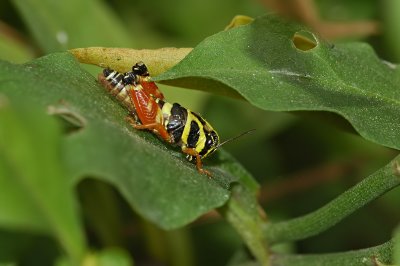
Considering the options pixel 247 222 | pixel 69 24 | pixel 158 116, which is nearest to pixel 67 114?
pixel 158 116

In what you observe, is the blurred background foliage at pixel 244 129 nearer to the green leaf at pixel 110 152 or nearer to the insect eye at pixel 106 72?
the insect eye at pixel 106 72

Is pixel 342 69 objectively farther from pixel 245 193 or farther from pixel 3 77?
pixel 3 77

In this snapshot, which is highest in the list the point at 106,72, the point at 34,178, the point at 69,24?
the point at 69,24

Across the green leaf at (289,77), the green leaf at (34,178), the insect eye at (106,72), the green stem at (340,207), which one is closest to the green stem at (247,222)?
the green stem at (340,207)

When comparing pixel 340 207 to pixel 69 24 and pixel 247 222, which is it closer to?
pixel 247 222

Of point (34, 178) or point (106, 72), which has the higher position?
point (106, 72)
